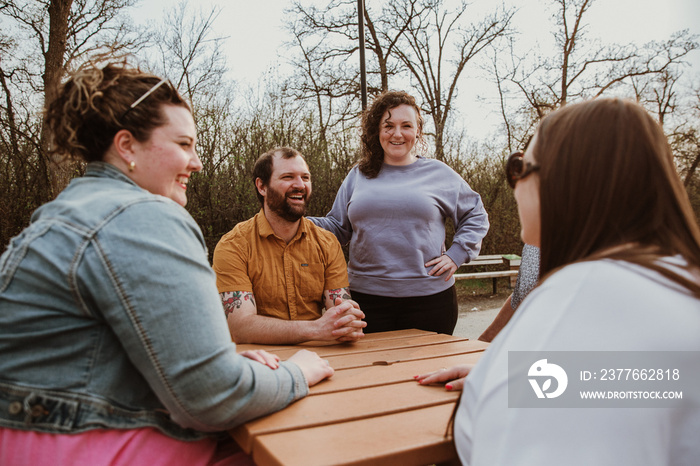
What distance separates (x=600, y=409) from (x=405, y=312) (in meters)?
1.96

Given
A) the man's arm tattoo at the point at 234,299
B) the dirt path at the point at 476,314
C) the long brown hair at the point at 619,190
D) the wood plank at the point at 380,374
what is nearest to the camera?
the long brown hair at the point at 619,190

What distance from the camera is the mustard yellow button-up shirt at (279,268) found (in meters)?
2.59

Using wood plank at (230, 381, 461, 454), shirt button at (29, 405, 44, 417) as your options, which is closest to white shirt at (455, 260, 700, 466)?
wood plank at (230, 381, 461, 454)

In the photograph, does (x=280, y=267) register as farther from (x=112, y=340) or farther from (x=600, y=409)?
(x=600, y=409)

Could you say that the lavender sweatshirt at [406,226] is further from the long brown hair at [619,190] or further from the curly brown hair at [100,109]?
the long brown hair at [619,190]

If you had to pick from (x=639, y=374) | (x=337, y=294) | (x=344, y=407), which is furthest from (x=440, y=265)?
(x=639, y=374)

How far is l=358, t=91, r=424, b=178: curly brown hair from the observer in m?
3.11

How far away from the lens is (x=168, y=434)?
123cm

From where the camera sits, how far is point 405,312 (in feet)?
9.37

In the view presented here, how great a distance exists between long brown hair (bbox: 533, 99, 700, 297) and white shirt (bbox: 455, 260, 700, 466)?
97 millimetres

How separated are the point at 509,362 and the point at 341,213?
7.86 ft

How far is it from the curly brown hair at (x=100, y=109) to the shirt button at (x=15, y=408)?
2.13 ft

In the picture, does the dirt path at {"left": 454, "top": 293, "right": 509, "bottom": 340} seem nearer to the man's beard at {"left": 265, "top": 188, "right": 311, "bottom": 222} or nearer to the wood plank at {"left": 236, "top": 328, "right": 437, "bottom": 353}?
the wood plank at {"left": 236, "top": 328, "right": 437, "bottom": 353}

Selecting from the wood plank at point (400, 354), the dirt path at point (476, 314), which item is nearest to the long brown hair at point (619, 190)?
the wood plank at point (400, 354)
